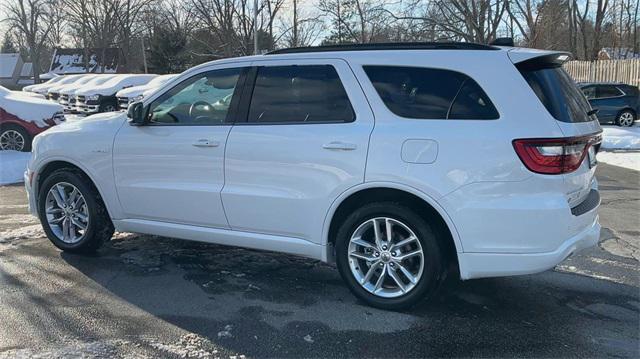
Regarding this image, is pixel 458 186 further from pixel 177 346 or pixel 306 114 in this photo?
pixel 177 346

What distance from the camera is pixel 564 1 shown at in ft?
114

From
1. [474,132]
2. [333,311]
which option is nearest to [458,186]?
[474,132]

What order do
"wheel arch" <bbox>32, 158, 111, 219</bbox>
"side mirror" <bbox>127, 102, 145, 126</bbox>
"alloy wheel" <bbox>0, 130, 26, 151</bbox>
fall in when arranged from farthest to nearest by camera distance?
1. "alloy wheel" <bbox>0, 130, 26, 151</bbox>
2. "wheel arch" <bbox>32, 158, 111, 219</bbox>
3. "side mirror" <bbox>127, 102, 145, 126</bbox>

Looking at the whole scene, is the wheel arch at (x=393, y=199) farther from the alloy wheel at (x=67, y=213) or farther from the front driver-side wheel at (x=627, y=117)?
the front driver-side wheel at (x=627, y=117)

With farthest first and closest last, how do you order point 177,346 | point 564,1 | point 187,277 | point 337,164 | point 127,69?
point 127,69 → point 564,1 → point 187,277 → point 337,164 → point 177,346

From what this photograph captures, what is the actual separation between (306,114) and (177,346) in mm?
1881

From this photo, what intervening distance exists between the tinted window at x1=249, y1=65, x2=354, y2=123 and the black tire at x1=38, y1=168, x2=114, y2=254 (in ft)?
6.07

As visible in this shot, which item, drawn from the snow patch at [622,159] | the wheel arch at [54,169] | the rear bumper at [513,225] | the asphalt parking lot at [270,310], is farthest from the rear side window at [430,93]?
the snow patch at [622,159]

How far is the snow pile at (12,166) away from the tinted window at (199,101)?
6.06 metres

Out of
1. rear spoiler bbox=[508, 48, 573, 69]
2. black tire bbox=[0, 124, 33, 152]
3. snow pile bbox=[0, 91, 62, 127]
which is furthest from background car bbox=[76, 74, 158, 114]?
rear spoiler bbox=[508, 48, 573, 69]

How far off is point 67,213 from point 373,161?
3.16m

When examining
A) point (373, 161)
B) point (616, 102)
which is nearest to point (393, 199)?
point (373, 161)

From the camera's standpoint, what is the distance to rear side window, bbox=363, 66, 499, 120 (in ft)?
12.6

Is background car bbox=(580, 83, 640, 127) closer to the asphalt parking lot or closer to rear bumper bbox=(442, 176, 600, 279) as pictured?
the asphalt parking lot
